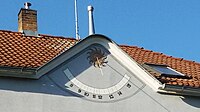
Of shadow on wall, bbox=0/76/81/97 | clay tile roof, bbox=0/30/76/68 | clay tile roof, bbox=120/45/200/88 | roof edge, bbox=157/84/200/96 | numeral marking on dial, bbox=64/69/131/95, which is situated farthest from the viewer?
clay tile roof, bbox=120/45/200/88

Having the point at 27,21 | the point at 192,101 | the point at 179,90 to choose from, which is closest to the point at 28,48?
the point at 27,21

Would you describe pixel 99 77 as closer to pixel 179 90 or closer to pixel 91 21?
pixel 91 21

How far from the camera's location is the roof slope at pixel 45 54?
24.9 metres

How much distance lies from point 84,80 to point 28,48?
267 cm

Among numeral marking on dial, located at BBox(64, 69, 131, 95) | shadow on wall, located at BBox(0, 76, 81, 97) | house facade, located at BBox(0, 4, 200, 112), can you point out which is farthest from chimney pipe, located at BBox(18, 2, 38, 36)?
shadow on wall, located at BBox(0, 76, 81, 97)

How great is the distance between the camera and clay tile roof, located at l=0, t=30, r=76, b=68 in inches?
970

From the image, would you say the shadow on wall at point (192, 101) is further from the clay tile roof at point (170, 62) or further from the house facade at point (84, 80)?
the clay tile roof at point (170, 62)

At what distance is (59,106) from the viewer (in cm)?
2422

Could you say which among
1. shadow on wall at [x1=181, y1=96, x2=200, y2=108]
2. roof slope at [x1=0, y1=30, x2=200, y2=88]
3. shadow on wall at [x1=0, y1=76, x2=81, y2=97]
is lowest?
shadow on wall at [x1=181, y1=96, x2=200, y2=108]

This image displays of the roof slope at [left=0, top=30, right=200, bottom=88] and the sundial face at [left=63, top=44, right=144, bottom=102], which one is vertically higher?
the roof slope at [left=0, top=30, right=200, bottom=88]

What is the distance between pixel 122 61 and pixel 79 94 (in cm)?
225

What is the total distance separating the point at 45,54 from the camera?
25.9 metres

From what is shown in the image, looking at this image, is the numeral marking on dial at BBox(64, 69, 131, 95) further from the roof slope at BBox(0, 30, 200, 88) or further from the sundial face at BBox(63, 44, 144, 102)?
the roof slope at BBox(0, 30, 200, 88)

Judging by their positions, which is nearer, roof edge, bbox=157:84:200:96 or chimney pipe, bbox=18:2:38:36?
roof edge, bbox=157:84:200:96
